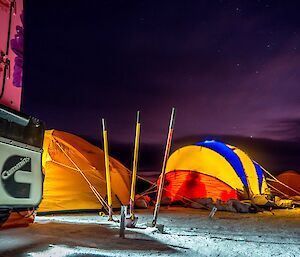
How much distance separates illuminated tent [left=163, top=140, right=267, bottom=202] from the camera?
12195 millimetres

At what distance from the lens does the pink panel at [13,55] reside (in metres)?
2.51

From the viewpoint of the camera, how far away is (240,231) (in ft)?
19.8

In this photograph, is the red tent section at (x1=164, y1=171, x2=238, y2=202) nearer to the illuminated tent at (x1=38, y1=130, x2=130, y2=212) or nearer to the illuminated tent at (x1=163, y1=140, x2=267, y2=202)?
the illuminated tent at (x1=163, y1=140, x2=267, y2=202)

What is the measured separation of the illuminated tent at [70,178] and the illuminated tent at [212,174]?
2928mm

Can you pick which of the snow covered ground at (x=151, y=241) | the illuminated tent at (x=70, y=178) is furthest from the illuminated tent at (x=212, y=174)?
the snow covered ground at (x=151, y=241)

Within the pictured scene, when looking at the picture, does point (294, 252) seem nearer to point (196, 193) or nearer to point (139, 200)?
point (139, 200)

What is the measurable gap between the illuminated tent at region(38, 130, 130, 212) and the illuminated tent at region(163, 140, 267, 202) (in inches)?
115

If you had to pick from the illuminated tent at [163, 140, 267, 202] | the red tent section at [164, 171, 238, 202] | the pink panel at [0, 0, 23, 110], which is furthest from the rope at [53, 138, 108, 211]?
the pink panel at [0, 0, 23, 110]

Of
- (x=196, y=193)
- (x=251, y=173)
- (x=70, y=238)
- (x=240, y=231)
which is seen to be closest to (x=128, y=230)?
(x=70, y=238)

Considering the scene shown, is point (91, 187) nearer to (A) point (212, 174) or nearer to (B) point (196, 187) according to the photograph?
(B) point (196, 187)

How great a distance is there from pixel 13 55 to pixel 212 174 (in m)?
10.4

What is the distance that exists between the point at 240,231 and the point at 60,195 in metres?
4.63

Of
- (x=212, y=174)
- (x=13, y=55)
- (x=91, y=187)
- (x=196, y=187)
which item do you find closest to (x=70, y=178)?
(x=91, y=187)

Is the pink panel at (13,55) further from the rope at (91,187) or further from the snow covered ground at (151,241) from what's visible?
the rope at (91,187)
